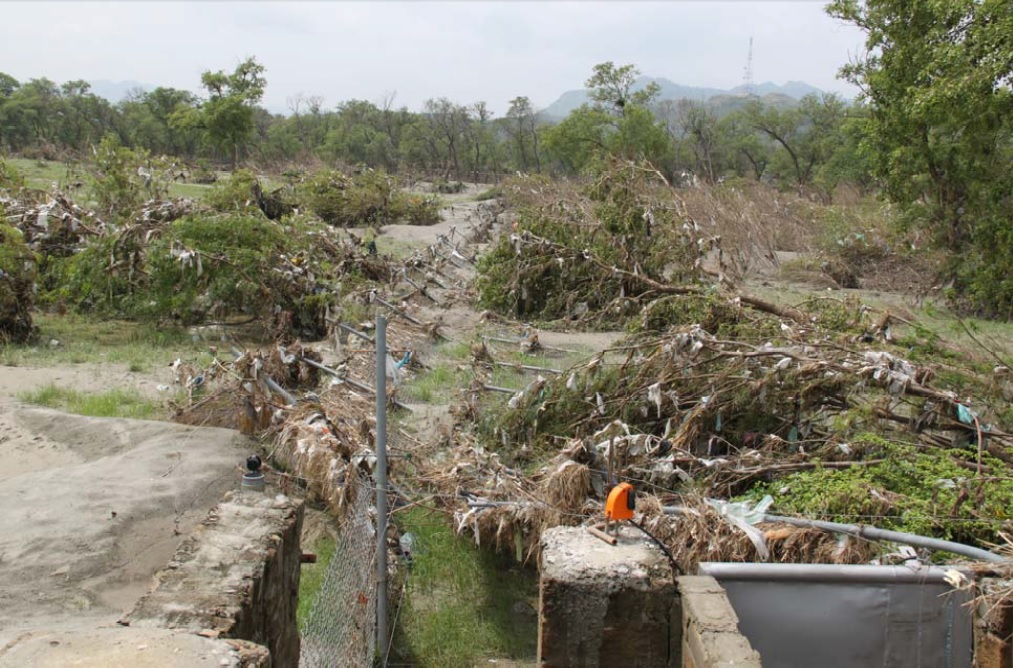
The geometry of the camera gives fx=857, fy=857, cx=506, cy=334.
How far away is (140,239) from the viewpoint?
10.2 meters

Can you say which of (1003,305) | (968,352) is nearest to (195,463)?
(968,352)

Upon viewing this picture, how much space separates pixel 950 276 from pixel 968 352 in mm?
6336

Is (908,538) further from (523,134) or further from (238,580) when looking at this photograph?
(523,134)

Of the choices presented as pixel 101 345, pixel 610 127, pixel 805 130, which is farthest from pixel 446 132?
pixel 101 345

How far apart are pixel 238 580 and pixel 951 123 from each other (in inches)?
460

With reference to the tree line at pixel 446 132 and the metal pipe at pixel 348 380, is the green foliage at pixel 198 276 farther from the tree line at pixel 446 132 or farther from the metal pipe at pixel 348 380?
the tree line at pixel 446 132

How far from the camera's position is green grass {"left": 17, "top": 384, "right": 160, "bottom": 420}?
7.01 m

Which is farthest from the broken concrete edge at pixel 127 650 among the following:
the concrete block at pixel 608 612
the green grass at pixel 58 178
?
the green grass at pixel 58 178

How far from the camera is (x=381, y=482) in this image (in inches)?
162

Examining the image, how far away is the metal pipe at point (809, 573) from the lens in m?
3.57

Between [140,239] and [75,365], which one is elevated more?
[140,239]

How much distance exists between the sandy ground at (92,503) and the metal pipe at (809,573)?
282 cm

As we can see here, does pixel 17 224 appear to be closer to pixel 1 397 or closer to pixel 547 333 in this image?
pixel 1 397

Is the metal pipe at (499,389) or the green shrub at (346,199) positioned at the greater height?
the green shrub at (346,199)
